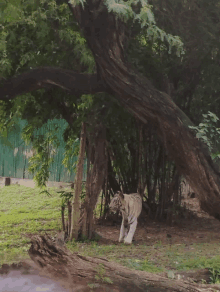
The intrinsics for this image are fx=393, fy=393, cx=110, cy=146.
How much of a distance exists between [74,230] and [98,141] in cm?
142

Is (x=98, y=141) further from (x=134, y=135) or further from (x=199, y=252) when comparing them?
(x=199, y=252)

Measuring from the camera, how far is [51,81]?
19.6 ft

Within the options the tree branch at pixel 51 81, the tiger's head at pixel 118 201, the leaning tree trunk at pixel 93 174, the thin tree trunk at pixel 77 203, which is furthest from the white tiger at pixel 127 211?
the tree branch at pixel 51 81

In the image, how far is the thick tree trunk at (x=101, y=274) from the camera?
343 cm

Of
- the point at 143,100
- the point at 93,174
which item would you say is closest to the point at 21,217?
the point at 93,174

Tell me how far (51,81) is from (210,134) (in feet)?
8.46

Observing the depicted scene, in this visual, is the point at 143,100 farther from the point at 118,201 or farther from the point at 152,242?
the point at 152,242

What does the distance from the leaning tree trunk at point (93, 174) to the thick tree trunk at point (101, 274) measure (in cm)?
198

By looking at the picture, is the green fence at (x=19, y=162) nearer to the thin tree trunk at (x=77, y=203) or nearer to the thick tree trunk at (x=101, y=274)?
the thin tree trunk at (x=77, y=203)

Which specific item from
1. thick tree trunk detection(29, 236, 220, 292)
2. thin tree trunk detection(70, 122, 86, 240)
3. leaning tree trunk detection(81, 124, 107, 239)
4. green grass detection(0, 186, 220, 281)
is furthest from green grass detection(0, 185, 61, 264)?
thick tree trunk detection(29, 236, 220, 292)

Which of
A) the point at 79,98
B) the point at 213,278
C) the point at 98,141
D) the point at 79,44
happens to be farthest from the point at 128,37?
the point at 213,278

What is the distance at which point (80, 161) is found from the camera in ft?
19.2

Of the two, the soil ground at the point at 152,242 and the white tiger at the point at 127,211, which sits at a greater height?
the white tiger at the point at 127,211

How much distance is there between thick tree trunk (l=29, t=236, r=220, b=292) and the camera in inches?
135
